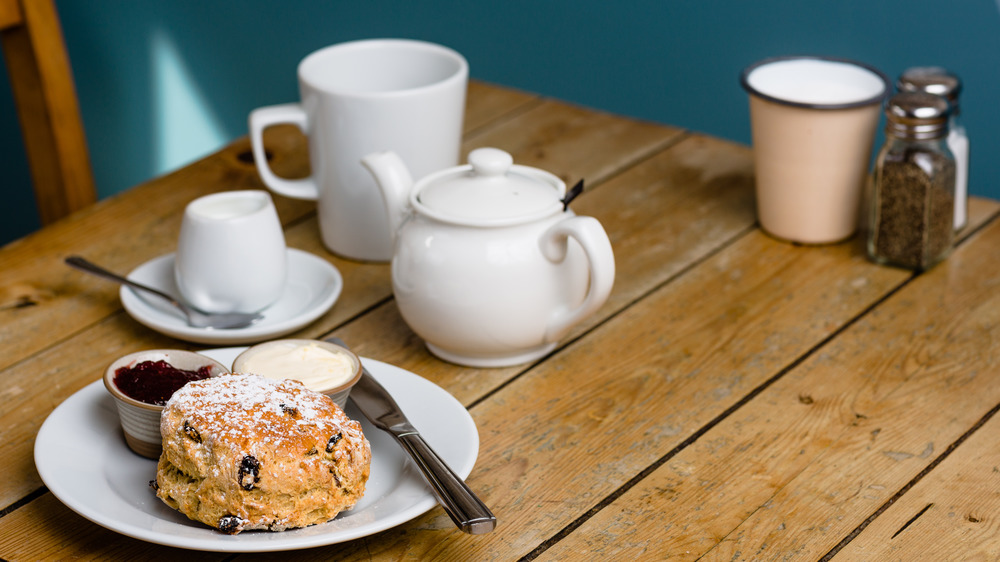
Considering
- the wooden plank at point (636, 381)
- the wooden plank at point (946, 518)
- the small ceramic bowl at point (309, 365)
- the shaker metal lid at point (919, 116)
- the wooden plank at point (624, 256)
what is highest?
the shaker metal lid at point (919, 116)

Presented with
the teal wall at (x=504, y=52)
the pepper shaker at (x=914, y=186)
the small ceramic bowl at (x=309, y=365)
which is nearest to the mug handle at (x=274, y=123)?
the small ceramic bowl at (x=309, y=365)

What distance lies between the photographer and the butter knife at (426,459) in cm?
65

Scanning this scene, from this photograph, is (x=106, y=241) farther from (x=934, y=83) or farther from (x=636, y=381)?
(x=934, y=83)

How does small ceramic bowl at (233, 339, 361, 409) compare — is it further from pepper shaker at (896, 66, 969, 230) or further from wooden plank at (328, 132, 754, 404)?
pepper shaker at (896, 66, 969, 230)

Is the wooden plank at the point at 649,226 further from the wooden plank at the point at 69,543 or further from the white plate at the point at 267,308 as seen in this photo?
the wooden plank at the point at 69,543

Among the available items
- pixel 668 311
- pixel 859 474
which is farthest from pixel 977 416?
pixel 668 311

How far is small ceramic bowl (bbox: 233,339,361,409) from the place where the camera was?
774 millimetres

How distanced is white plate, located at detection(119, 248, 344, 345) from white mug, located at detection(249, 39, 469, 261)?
7cm

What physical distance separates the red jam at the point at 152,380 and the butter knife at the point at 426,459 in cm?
13

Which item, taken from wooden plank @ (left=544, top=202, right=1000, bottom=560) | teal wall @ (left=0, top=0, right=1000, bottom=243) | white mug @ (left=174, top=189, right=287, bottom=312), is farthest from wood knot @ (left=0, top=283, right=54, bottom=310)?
teal wall @ (left=0, top=0, right=1000, bottom=243)

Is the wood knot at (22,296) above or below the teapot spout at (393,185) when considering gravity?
below

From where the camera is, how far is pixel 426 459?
72cm

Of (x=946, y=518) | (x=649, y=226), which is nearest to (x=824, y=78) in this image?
(x=649, y=226)

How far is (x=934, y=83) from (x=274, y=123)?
2.44 feet
